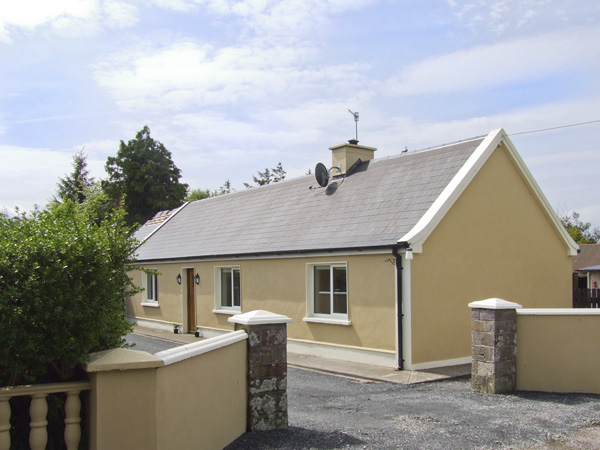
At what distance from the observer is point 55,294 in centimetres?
450

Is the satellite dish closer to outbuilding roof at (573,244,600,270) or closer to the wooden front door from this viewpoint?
the wooden front door

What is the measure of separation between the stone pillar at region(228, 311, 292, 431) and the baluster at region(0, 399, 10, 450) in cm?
271

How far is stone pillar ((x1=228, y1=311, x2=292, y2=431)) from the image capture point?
6.50 metres

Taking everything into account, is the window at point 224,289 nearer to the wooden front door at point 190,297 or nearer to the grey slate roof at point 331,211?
the grey slate roof at point 331,211

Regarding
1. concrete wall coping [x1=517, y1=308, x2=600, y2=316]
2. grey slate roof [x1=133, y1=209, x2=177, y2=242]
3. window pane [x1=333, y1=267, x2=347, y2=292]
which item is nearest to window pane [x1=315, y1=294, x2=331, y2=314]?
Answer: window pane [x1=333, y1=267, x2=347, y2=292]

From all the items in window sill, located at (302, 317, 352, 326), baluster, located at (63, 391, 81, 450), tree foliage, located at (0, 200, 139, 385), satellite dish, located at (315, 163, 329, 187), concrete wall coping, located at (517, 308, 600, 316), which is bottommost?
window sill, located at (302, 317, 352, 326)

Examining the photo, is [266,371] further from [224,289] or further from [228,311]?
[224,289]

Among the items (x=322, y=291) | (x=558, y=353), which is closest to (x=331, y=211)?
(x=322, y=291)

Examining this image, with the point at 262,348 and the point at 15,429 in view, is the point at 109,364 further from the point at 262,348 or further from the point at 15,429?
the point at 262,348

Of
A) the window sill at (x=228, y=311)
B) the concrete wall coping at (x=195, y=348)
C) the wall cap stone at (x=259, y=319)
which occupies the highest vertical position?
the wall cap stone at (x=259, y=319)

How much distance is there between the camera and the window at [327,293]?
44.4ft

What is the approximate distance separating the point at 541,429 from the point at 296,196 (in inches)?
478

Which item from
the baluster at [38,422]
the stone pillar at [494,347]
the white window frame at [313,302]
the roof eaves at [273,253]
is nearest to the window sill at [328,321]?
the white window frame at [313,302]

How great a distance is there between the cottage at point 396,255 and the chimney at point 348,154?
0.03 meters
